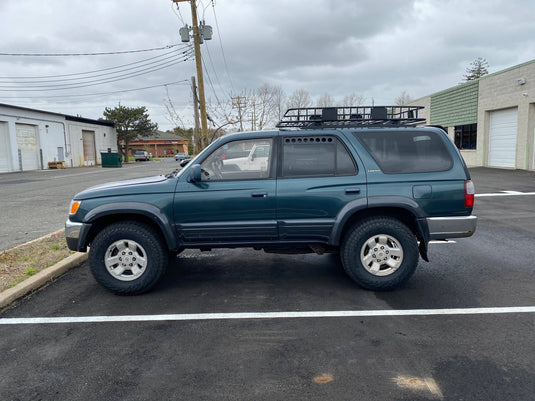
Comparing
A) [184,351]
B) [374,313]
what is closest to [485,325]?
[374,313]

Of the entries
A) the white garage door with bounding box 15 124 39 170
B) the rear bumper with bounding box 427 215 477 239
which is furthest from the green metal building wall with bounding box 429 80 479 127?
the white garage door with bounding box 15 124 39 170

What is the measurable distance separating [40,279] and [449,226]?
15.8 feet

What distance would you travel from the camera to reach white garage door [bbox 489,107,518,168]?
2161cm

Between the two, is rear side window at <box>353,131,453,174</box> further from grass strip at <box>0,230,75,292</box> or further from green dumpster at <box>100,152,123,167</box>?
green dumpster at <box>100,152,123,167</box>

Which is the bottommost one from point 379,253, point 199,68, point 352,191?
point 379,253

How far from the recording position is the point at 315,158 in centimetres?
455

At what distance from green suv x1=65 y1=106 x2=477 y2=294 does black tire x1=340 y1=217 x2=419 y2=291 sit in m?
0.01

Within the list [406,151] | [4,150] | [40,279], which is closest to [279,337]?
[406,151]

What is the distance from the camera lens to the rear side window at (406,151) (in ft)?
14.8

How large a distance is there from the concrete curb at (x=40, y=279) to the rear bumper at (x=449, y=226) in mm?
4602

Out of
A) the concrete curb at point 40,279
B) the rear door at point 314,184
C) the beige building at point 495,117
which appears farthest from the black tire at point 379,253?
the beige building at point 495,117

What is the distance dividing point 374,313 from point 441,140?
2.12 meters

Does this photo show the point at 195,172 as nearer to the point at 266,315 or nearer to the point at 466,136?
the point at 266,315

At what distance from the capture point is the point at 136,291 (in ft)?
14.8
